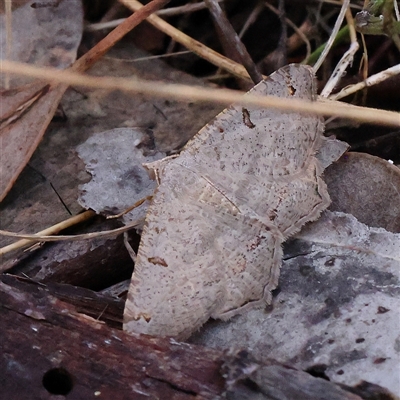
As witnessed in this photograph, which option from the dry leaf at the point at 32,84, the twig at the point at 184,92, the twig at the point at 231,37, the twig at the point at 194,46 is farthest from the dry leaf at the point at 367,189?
the dry leaf at the point at 32,84

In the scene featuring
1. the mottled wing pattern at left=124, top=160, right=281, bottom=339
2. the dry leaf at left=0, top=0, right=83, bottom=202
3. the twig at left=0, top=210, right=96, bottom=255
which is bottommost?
the twig at left=0, top=210, right=96, bottom=255

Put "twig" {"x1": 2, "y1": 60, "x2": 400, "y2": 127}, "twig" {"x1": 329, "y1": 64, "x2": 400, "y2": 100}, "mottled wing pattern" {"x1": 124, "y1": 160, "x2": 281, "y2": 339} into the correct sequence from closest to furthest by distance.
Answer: "twig" {"x1": 2, "y1": 60, "x2": 400, "y2": 127} → "mottled wing pattern" {"x1": 124, "y1": 160, "x2": 281, "y2": 339} → "twig" {"x1": 329, "y1": 64, "x2": 400, "y2": 100}

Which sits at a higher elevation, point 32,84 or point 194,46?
point 194,46

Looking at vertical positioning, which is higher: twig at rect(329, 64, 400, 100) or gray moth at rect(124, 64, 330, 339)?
twig at rect(329, 64, 400, 100)

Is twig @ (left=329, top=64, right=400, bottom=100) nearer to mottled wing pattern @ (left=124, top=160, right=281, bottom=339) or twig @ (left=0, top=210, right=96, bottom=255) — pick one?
mottled wing pattern @ (left=124, top=160, right=281, bottom=339)

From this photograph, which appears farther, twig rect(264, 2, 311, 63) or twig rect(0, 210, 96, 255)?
twig rect(264, 2, 311, 63)

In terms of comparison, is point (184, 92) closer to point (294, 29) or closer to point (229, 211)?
point (229, 211)

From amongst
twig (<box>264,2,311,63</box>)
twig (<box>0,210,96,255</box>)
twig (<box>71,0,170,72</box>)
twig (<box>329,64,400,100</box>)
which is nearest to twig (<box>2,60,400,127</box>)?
twig (<box>0,210,96,255</box>)

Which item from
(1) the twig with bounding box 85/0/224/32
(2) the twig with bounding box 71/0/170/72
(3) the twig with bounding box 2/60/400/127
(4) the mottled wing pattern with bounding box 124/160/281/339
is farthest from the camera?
(1) the twig with bounding box 85/0/224/32

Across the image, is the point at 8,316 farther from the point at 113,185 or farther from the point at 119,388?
the point at 113,185

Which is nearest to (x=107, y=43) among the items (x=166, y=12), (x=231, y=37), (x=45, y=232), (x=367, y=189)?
(x=166, y=12)
